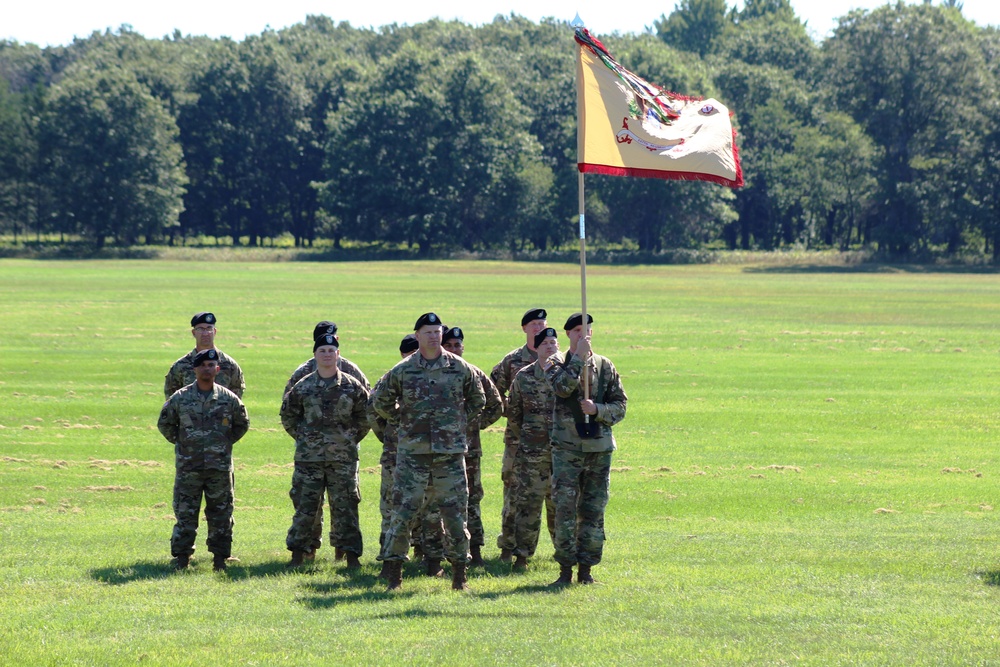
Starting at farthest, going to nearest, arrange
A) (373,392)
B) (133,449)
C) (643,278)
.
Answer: (643,278) → (133,449) → (373,392)

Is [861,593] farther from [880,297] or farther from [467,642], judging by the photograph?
[880,297]

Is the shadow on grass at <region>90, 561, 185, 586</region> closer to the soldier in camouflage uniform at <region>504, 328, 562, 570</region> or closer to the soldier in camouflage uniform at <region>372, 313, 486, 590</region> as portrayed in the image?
the soldier in camouflage uniform at <region>372, 313, 486, 590</region>

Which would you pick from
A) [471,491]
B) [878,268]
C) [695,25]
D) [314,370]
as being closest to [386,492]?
[471,491]

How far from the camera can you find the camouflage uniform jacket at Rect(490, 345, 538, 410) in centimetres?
1172

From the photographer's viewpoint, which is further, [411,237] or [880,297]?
[411,237]

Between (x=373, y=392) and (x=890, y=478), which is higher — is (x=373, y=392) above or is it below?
above

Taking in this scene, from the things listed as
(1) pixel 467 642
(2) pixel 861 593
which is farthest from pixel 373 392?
(2) pixel 861 593

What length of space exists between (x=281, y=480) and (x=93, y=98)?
95.3 meters

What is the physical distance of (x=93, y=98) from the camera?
104375 mm

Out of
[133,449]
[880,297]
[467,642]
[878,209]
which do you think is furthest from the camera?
[878,209]

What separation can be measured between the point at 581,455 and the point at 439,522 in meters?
1.31

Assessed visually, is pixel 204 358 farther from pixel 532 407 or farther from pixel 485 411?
pixel 532 407

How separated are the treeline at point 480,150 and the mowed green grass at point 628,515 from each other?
59.3m

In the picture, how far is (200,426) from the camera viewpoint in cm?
1092
